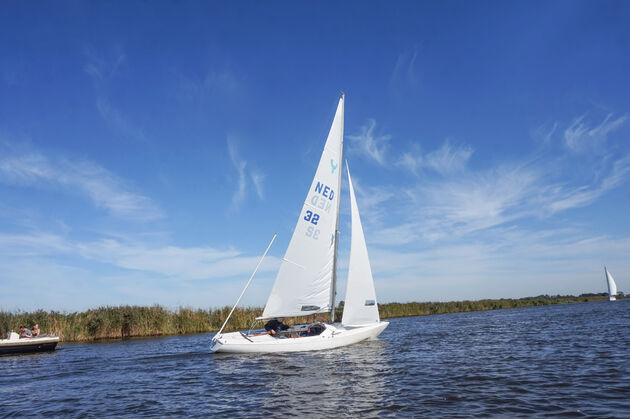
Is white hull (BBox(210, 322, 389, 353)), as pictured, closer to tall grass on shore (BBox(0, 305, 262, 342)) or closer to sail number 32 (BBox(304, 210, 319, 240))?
sail number 32 (BBox(304, 210, 319, 240))

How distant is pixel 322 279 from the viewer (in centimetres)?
2227

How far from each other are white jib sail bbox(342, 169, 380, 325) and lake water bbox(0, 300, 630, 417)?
5.50ft

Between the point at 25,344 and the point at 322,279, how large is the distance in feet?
67.9

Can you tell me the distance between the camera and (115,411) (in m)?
11.5

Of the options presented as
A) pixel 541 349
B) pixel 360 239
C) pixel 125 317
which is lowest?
pixel 541 349

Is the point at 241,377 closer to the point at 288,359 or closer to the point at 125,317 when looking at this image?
the point at 288,359

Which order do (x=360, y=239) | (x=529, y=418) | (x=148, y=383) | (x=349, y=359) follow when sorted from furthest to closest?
1. (x=360, y=239)
2. (x=349, y=359)
3. (x=148, y=383)
4. (x=529, y=418)

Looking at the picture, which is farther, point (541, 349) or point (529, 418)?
point (541, 349)

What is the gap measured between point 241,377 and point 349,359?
16.6ft

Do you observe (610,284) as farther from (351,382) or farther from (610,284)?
(351,382)

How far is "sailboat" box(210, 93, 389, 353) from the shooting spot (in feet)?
69.1

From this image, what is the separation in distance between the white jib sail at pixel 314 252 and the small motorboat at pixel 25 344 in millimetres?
16245

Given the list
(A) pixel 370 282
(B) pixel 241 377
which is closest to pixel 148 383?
(B) pixel 241 377

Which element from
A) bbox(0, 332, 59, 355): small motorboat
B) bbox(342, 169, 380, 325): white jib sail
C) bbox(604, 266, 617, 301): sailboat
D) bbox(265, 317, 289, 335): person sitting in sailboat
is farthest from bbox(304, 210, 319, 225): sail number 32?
bbox(604, 266, 617, 301): sailboat
